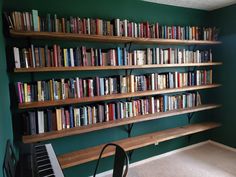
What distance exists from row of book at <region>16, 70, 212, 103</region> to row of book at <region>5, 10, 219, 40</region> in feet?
1.80

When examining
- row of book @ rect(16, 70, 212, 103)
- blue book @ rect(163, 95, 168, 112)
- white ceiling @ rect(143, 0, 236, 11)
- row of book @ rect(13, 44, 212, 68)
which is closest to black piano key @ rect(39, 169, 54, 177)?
row of book @ rect(16, 70, 212, 103)

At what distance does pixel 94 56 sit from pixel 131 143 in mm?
1257

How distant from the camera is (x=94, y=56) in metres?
2.29

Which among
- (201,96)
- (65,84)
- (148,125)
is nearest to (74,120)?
(65,84)

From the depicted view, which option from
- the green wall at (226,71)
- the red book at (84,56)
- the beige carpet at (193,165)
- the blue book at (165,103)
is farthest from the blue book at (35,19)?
the green wall at (226,71)

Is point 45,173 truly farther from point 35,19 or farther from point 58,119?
point 35,19

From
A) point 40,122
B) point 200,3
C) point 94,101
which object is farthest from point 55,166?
point 200,3

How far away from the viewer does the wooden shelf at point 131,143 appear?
85.8 inches

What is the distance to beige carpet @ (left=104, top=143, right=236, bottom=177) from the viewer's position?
2.62 meters

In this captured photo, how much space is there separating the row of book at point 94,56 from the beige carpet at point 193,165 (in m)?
1.53

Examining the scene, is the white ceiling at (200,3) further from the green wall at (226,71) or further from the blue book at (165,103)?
the blue book at (165,103)

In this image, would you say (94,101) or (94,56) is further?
(94,101)

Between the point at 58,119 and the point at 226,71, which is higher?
the point at 226,71

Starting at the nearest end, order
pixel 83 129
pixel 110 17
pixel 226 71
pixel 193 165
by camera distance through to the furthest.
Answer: pixel 83 129 < pixel 110 17 < pixel 193 165 < pixel 226 71
